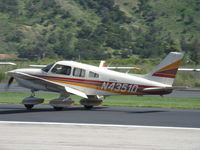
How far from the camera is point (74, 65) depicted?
2395 centimetres

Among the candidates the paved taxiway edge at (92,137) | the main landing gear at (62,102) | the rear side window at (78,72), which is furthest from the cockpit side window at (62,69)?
the paved taxiway edge at (92,137)

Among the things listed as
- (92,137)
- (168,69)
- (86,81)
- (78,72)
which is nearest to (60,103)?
(86,81)

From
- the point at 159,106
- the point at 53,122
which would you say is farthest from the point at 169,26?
the point at 53,122

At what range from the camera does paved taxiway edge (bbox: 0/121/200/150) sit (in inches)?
518

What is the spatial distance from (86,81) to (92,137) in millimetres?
9471

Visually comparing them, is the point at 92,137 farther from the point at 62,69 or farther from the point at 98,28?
the point at 98,28

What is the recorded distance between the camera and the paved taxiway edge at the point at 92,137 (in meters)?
13.1

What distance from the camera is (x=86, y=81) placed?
78.3 feet

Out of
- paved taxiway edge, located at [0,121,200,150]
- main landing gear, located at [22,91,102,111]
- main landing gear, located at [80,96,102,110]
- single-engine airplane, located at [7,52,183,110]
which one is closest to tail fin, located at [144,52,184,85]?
single-engine airplane, located at [7,52,183,110]

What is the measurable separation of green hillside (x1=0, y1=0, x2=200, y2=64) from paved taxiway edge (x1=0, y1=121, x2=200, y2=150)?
82773 mm

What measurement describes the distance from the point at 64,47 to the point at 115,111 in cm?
8824

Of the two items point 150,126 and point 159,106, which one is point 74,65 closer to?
point 159,106

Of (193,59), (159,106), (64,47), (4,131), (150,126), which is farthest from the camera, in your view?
(64,47)

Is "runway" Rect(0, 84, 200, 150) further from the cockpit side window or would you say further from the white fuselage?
the cockpit side window
